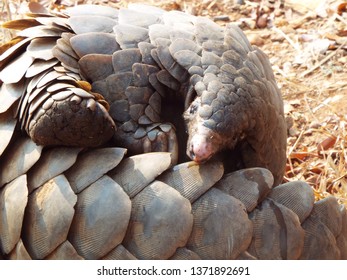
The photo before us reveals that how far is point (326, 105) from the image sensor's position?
392 cm

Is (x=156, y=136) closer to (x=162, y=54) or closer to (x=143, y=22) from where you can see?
(x=162, y=54)

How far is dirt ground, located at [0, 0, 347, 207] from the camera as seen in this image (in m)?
3.59

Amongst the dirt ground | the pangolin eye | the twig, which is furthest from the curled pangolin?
the twig

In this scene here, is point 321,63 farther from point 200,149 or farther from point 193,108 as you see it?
point 200,149

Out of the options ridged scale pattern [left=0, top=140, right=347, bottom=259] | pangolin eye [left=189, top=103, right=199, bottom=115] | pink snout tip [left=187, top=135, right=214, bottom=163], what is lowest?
ridged scale pattern [left=0, top=140, right=347, bottom=259]

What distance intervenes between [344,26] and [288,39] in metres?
0.37

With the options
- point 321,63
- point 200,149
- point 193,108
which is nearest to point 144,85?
point 193,108

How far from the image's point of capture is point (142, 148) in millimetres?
2428

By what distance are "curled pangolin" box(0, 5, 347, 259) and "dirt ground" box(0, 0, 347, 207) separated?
817mm

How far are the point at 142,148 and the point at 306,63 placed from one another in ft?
7.07

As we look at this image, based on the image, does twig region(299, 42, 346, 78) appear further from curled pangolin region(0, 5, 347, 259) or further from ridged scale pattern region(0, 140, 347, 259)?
ridged scale pattern region(0, 140, 347, 259)

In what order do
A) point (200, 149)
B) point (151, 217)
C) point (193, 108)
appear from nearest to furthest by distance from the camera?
1. point (151, 217)
2. point (200, 149)
3. point (193, 108)
